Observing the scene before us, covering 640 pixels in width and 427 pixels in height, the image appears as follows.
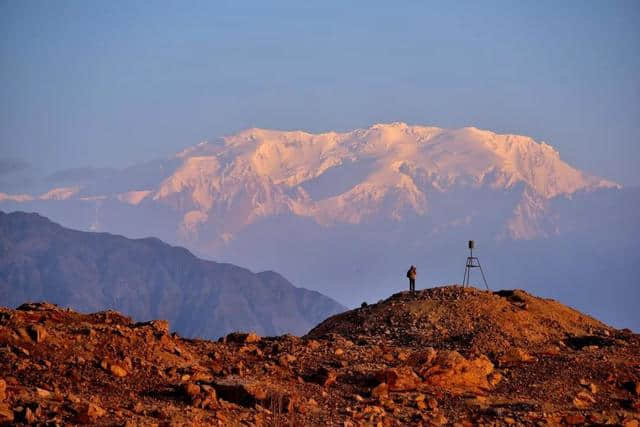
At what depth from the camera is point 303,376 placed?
1142 inches

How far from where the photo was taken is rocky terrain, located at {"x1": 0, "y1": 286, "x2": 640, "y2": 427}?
78.8ft

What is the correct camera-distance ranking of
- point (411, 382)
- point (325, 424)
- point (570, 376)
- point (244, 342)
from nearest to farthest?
point (325, 424) < point (411, 382) < point (570, 376) < point (244, 342)

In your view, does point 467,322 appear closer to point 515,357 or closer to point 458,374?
point 515,357

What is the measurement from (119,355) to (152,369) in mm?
886

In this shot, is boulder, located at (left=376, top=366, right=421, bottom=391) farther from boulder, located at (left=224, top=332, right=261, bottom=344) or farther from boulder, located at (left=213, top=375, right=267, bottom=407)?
boulder, located at (left=224, top=332, right=261, bottom=344)

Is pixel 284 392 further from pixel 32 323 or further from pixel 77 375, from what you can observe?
pixel 32 323

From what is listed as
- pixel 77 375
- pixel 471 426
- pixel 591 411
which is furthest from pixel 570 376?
pixel 77 375

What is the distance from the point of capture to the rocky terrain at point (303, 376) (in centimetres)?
2403

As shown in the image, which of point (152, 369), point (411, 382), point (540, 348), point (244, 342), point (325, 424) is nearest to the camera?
point (325, 424)

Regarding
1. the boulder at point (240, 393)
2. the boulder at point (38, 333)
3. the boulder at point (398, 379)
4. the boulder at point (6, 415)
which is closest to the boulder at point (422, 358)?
the boulder at point (398, 379)

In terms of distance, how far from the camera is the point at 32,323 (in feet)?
90.6

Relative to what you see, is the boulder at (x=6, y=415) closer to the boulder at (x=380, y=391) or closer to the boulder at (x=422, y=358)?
the boulder at (x=380, y=391)

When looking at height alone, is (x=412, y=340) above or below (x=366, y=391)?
above

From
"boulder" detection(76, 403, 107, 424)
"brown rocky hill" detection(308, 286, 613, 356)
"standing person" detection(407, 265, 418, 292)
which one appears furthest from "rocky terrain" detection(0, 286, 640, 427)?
"standing person" detection(407, 265, 418, 292)
